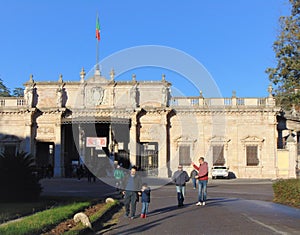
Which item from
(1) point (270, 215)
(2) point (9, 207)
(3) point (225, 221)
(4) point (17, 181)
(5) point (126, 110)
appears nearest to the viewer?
(3) point (225, 221)

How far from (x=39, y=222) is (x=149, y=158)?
32795 mm

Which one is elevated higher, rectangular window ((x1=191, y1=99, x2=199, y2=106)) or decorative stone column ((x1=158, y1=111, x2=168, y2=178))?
rectangular window ((x1=191, y1=99, x2=199, y2=106))

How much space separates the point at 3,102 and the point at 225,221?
3778 cm

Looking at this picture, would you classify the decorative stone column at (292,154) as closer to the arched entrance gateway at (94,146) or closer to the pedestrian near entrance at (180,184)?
the arched entrance gateway at (94,146)

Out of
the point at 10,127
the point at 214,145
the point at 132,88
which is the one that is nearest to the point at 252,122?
the point at 214,145

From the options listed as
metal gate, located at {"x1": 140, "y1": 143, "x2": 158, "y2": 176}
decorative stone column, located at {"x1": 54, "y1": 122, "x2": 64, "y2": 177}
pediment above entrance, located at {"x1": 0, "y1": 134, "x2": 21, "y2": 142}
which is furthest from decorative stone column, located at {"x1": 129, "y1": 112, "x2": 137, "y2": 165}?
pediment above entrance, located at {"x1": 0, "y1": 134, "x2": 21, "y2": 142}

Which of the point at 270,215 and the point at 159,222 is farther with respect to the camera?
the point at 270,215

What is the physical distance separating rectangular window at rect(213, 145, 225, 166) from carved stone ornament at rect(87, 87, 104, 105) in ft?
42.5

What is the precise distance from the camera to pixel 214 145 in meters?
43.5

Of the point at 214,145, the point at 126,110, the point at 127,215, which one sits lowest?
the point at 127,215

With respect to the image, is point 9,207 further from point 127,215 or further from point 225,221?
point 225,221

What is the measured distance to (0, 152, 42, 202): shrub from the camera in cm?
1702

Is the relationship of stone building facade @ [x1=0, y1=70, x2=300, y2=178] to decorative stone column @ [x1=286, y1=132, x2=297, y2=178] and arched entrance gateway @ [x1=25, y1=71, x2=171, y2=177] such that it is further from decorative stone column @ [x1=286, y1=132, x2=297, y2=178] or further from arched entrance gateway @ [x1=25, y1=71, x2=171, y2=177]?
decorative stone column @ [x1=286, y1=132, x2=297, y2=178]

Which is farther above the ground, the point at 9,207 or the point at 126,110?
the point at 126,110
